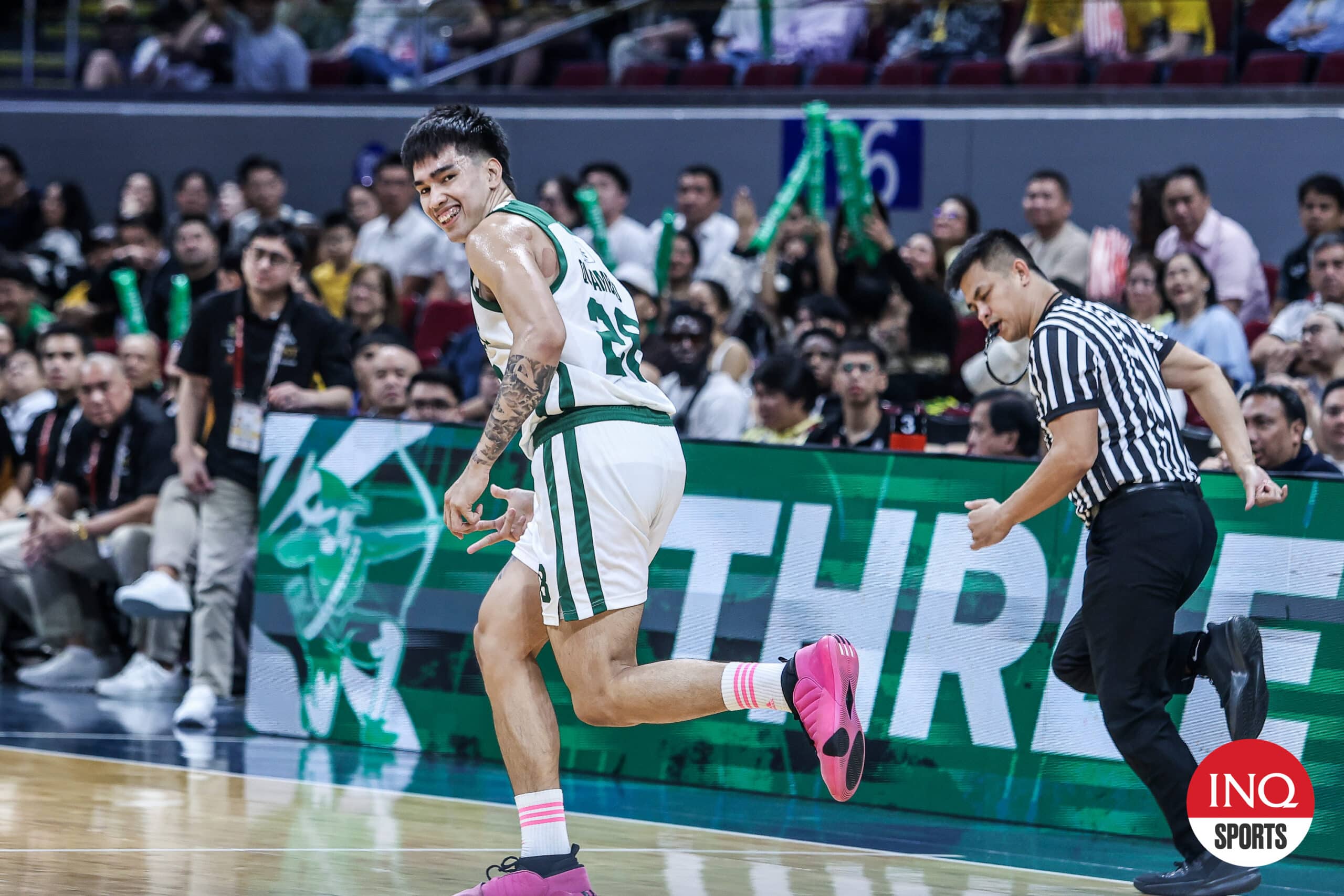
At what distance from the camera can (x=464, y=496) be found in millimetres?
4457

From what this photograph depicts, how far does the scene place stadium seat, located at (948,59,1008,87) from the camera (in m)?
12.9

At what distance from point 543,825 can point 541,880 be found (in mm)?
153

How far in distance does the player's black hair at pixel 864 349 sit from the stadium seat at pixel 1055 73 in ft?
15.3

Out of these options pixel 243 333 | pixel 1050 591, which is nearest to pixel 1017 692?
pixel 1050 591

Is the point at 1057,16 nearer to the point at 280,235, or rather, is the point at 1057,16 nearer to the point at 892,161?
the point at 892,161

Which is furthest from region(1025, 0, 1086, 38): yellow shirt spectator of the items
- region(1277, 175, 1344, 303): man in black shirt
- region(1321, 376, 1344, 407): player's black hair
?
region(1321, 376, 1344, 407): player's black hair

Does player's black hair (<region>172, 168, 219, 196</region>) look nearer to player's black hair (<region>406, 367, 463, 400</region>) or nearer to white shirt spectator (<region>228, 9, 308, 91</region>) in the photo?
white shirt spectator (<region>228, 9, 308, 91</region>)

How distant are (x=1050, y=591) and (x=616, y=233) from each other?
19.5 ft

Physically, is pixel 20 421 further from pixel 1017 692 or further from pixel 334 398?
pixel 1017 692

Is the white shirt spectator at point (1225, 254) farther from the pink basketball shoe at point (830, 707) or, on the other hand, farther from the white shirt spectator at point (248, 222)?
the white shirt spectator at point (248, 222)

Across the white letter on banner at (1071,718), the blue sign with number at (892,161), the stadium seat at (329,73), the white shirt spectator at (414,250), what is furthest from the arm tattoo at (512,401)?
the stadium seat at (329,73)

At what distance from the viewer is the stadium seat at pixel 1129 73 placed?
40.2 ft

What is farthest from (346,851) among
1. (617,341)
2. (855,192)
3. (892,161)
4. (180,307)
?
(892,161)

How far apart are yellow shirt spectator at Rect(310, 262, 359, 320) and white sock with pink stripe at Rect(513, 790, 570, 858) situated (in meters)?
8.13
